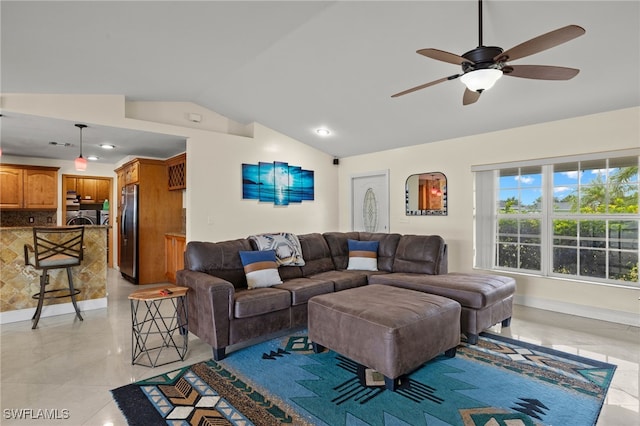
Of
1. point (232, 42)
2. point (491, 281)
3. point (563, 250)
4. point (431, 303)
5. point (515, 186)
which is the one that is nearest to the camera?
point (431, 303)

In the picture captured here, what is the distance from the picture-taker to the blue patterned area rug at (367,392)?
2.01 metres

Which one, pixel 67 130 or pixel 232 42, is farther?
pixel 67 130

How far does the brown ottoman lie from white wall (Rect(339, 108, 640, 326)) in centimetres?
221

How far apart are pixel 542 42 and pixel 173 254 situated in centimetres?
560

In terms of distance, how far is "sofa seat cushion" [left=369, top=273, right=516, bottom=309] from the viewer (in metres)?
3.10

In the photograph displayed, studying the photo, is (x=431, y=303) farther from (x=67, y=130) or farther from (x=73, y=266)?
(x=67, y=130)

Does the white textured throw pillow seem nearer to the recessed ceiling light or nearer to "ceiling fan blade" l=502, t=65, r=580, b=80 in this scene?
"ceiling fan blade" l=502, t=65, r=580, b=80

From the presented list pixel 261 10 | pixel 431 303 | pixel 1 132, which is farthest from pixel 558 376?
pixel 1 132

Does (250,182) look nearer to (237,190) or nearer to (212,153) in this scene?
(237,190)

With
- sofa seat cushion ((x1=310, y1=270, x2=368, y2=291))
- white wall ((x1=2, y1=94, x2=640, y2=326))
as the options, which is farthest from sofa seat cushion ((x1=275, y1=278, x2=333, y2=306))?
white wall ((x1=2, y1=94, x2=640, y2=326))

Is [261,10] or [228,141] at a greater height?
[261,10]

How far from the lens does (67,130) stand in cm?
434

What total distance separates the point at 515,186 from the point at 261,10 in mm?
3861

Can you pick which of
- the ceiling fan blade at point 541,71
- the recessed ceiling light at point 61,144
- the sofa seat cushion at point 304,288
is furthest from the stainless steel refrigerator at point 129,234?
the ceiling fan blade at point 541,71
